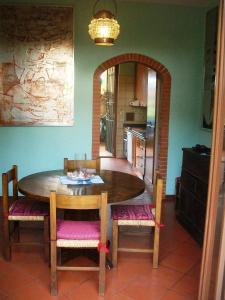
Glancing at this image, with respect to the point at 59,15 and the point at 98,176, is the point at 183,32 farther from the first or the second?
the point at 98,176

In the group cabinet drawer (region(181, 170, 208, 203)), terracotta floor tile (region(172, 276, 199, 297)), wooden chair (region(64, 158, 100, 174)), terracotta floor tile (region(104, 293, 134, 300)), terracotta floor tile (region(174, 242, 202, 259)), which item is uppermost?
wooden chair (region(64, 158, 100, 174))

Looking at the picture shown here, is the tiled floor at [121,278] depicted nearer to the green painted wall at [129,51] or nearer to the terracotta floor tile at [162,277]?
the terracotta floor tile at [162,277]

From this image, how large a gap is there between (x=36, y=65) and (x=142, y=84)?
10.9 ft

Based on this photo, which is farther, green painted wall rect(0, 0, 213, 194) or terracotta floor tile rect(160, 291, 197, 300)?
green painted wall rect(0, 0, 213, 194)

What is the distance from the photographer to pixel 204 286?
2.10 m

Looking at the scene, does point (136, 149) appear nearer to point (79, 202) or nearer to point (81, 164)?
point (81, 164)

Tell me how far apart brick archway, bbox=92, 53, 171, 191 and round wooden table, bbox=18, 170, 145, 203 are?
1.53m

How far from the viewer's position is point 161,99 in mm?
4984

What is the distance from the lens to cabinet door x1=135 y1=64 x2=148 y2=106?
7013mm

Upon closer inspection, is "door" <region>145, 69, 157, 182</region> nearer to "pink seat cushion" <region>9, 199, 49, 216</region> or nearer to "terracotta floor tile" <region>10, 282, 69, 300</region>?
"pink seat cushion" <region>9, 199, 49, 216</region>

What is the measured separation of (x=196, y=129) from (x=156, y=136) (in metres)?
0.65

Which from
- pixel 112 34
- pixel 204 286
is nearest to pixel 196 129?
pixel 112 34

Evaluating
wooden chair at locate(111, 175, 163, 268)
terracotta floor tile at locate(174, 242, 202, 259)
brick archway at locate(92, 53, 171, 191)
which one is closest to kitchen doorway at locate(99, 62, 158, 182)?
brick archway at locate(92, 53, 171, 191)

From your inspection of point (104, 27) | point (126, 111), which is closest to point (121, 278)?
point (104, 27)
